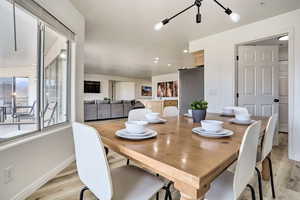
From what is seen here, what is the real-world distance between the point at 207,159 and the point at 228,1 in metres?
2.35

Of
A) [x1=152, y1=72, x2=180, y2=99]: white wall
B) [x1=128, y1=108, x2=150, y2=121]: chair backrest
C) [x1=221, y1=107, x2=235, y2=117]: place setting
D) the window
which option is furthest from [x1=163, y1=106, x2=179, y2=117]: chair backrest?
[x1=152, y1=72, x2=180, y2=99]: white wall

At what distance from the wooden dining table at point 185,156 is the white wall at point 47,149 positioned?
0.98 metres

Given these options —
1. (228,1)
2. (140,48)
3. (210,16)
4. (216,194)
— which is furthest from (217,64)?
(216,194)

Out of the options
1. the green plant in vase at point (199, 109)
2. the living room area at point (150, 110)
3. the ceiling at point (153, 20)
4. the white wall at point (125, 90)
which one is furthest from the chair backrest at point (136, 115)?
the white wall at point (125, 90)

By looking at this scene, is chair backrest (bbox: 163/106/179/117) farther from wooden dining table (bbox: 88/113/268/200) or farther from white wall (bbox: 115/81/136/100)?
white wall (bbox: 115/81/136/100)

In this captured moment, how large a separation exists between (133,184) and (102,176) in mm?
281

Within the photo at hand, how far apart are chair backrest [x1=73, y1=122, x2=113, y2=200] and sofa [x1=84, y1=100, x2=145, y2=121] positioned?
5507mm

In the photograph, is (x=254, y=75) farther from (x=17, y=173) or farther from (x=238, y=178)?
(x=17, y=173)

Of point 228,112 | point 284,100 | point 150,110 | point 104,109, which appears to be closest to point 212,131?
point 150,110

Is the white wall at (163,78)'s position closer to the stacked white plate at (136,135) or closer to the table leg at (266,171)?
the table leg at (266,171)

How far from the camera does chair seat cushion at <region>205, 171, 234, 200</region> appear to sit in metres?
0.89

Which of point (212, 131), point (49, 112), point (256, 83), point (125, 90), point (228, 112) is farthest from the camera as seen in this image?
point (125, 90)

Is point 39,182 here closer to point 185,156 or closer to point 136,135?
point 136,135

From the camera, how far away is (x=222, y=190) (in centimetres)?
95
